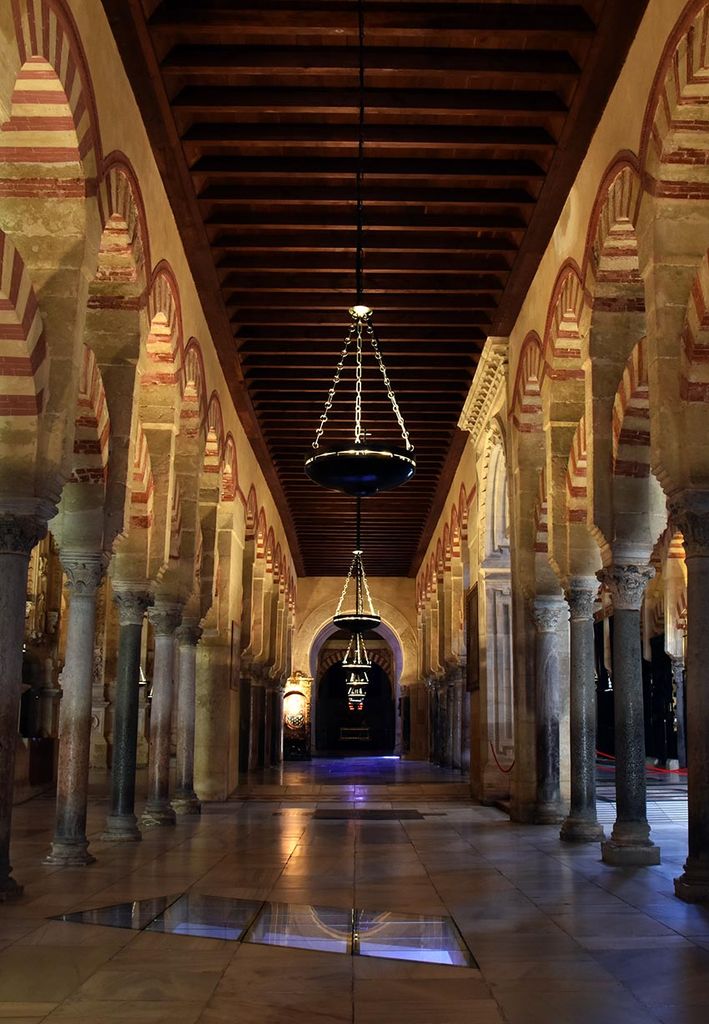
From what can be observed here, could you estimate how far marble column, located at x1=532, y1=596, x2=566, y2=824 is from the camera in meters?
9.39

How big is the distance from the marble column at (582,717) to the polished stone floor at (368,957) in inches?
11.4

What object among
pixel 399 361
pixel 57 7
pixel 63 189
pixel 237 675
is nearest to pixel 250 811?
pixel 237 675

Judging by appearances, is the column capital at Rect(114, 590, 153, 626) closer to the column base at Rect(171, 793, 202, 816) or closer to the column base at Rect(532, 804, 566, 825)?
the column base at Rect(171, 793, 202, 816)

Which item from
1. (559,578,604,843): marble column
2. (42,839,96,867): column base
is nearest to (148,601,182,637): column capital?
(42,839,96,867): column base

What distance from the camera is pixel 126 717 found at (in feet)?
27.6

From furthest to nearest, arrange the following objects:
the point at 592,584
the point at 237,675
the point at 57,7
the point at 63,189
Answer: the point at 237,675 → the point at 592,584 → the point at 63,189 → the point at 57,7

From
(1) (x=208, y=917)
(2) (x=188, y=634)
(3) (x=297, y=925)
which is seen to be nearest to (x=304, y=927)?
(3) (x=297, y=925)

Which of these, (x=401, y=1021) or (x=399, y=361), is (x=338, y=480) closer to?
(x=401, y=1021)

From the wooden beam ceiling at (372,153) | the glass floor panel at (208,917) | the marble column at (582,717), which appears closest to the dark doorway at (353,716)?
the wooden beam ceiling at (372,153)

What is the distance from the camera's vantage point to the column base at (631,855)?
6855 mm

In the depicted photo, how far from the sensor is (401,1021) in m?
3.23

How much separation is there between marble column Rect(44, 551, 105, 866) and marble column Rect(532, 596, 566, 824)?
4129 mm

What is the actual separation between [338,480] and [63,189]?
2199 mm

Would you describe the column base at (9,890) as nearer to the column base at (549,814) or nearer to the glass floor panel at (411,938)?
the glass floor panel at (411,938)
